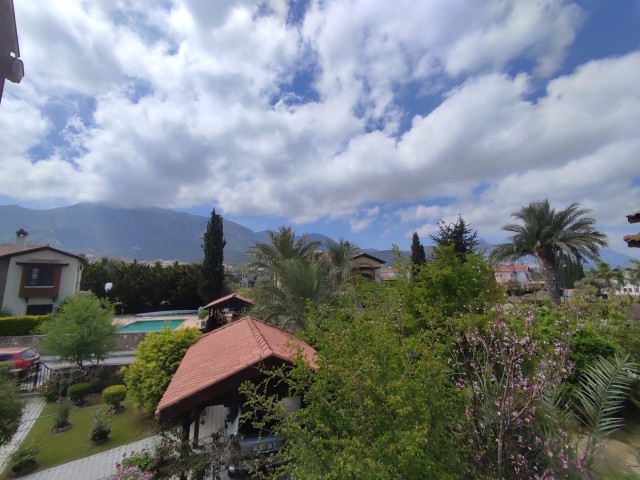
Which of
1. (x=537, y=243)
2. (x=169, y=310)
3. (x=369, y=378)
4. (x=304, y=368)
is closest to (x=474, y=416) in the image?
(x=369, y=378)

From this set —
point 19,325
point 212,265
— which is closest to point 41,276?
point 19,325

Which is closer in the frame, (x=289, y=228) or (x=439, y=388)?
(x=439, y=388)

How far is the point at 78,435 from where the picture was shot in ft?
38.1

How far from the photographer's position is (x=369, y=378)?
3678 millimetres

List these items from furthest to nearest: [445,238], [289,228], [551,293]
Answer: [445,238] < [289,228] < [551,293]

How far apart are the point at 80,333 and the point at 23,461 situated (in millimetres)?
7524

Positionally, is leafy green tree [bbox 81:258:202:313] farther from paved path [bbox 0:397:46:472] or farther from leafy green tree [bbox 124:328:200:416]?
leafy green tree [bbox 124:328:200:416]

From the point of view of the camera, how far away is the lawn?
10.2 metres

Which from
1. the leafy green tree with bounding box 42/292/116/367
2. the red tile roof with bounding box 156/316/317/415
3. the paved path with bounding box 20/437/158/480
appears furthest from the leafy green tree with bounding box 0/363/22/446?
the leafy green tree with bounding box 42/292/116/367

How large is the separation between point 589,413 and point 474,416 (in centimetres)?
181

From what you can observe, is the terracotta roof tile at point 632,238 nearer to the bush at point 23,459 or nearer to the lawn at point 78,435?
the lawn at point 78,435

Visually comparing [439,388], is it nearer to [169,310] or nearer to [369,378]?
[369,378]

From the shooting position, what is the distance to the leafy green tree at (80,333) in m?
15.8

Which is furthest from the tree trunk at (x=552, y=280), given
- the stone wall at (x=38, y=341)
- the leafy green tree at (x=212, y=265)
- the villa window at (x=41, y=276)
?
the villa window at (x=41, y=276)
